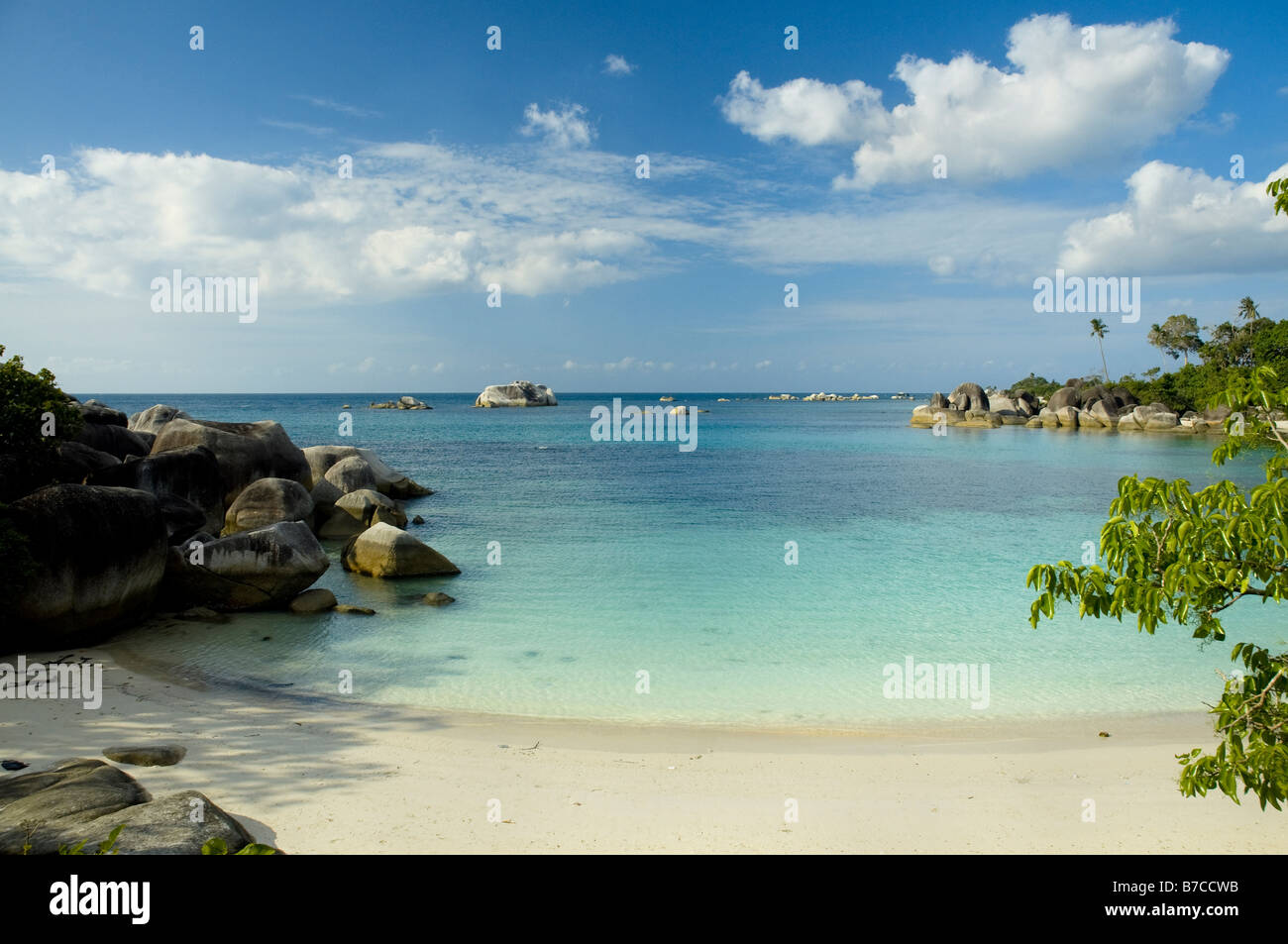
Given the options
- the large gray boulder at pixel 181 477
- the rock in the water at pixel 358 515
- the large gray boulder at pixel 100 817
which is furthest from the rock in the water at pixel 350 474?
the large gray boulder at pixel 100 817

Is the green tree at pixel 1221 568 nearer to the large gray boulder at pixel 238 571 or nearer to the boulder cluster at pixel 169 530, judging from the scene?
the boulder cluster at pixel 169 530

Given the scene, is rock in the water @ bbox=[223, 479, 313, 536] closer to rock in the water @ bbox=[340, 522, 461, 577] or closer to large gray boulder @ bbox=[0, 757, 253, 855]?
rock in the water @ bbox=[340, 522, 461, 577]

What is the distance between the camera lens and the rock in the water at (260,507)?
58.5 feet

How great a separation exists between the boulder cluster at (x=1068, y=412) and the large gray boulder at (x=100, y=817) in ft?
201

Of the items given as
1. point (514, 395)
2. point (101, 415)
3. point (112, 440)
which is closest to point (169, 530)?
point (112, 440)

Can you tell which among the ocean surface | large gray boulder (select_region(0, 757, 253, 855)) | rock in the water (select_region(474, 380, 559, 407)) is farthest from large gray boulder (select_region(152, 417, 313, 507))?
rock in the water (select_region(474, 380, 559, 407))

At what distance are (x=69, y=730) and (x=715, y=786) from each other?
689 cm

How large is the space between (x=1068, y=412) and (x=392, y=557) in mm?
72592

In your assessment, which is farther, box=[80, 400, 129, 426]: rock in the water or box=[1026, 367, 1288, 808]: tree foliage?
box=[80, 400, 129, 426]: rock in the water

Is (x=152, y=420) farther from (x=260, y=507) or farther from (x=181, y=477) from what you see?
(x=181, y=477)

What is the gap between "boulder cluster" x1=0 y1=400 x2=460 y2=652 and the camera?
35.2 ft

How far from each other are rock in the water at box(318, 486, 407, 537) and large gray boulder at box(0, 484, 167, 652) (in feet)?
30.3

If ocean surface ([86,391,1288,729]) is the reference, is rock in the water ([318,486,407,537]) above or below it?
above
